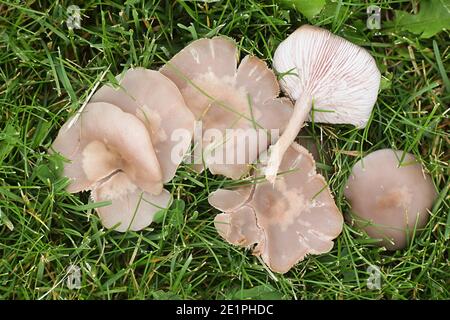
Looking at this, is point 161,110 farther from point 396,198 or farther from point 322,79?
point 396,198

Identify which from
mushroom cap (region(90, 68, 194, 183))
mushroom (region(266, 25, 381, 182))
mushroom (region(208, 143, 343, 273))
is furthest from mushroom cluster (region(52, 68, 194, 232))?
mushroom (region(266, 25, 381, 182))

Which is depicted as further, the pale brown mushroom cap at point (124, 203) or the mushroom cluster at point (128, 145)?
the pale brown mushroom cap at point (124, 203)

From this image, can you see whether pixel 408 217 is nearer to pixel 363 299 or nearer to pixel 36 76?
pixel 363 299

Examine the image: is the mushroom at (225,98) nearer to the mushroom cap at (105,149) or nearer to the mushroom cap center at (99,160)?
the mushroom cap at (105,149)

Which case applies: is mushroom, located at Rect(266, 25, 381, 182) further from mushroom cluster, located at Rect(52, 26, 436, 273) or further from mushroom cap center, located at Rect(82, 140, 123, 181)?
mushroom cap center, located at Rect(82, 140, 123, 181)

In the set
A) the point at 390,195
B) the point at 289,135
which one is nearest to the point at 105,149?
the point at 289,135

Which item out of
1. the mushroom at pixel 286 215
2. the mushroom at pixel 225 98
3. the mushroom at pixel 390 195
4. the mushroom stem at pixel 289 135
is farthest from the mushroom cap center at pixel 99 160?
the mushroom at pixel 390 195

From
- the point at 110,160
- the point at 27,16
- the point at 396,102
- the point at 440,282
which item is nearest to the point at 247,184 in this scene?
the point at 110,160
